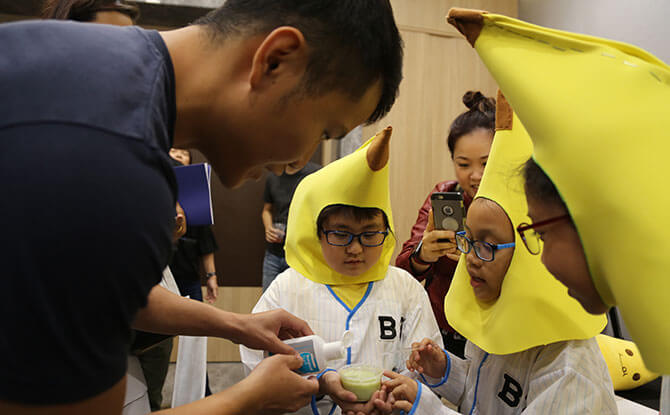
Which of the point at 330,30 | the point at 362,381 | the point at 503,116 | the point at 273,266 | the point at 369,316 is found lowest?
the point at 273,266

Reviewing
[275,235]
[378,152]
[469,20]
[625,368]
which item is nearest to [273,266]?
[275,235]

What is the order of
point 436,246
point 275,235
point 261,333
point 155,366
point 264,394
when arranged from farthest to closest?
A: point 275,235 < point 436,246 < point 155,366 < point 261,333 < point 264,394

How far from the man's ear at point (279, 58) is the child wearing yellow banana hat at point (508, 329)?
737 millimetres

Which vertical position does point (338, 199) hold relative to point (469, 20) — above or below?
below

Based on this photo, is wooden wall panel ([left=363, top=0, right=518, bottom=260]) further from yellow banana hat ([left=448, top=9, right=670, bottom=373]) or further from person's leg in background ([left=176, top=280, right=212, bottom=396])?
yellow banana hat ([left=448, top=9, right=670, bottom=373])

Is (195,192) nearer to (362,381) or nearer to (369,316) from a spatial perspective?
(369,316)

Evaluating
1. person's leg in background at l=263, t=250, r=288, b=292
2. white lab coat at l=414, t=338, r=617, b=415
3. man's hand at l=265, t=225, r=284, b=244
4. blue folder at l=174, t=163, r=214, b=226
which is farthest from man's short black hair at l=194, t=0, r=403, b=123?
person's leg in background at l=263, t=250, r=288, b=292

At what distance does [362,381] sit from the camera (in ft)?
4.58

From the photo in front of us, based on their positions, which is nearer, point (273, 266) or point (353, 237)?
point (353, 237)

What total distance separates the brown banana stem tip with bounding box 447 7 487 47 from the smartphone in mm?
1078

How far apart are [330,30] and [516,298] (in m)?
0.88

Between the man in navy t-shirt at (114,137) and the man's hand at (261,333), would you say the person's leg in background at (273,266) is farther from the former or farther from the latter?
the man in navy t-shirt at (114,137)

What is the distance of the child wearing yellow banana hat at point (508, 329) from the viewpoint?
120cm

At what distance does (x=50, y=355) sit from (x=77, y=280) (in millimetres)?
97
